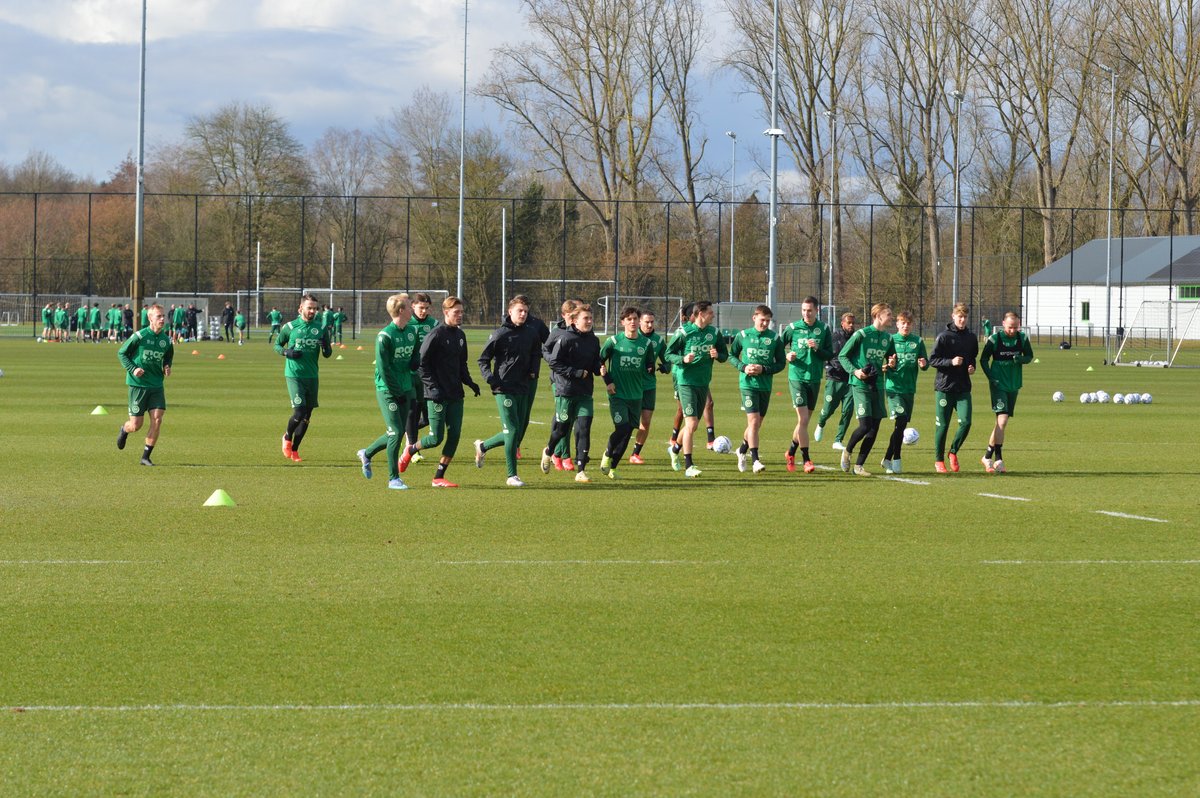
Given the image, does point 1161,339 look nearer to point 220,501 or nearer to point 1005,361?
point 1005,361

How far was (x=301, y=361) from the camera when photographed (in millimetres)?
16766

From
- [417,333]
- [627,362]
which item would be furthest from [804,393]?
[417,333]

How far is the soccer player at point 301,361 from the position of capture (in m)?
16.7

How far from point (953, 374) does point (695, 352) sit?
2.93m

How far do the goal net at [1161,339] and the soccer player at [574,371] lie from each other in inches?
1358

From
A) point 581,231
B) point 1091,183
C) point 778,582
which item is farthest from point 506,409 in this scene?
point 1091,183

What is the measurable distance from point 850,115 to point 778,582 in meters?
73.1

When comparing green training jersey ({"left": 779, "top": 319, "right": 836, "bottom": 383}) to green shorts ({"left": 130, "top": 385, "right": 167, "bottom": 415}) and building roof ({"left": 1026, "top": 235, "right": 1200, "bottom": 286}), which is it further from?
building roof ({"left": 1026, "top": 235, "right": 1200, "bottom": 286})

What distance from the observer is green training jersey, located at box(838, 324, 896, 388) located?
630 inches

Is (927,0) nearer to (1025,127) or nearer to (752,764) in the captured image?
(1025,127)

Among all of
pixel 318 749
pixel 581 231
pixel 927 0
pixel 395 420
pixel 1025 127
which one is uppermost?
pixel 927 0

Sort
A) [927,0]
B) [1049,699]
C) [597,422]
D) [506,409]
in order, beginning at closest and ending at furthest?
[1049,699]
[506,409]
[597,422]
[927,0]

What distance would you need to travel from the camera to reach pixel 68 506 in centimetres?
1270

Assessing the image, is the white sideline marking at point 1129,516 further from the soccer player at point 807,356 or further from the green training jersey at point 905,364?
the soccer player at point 807,356
